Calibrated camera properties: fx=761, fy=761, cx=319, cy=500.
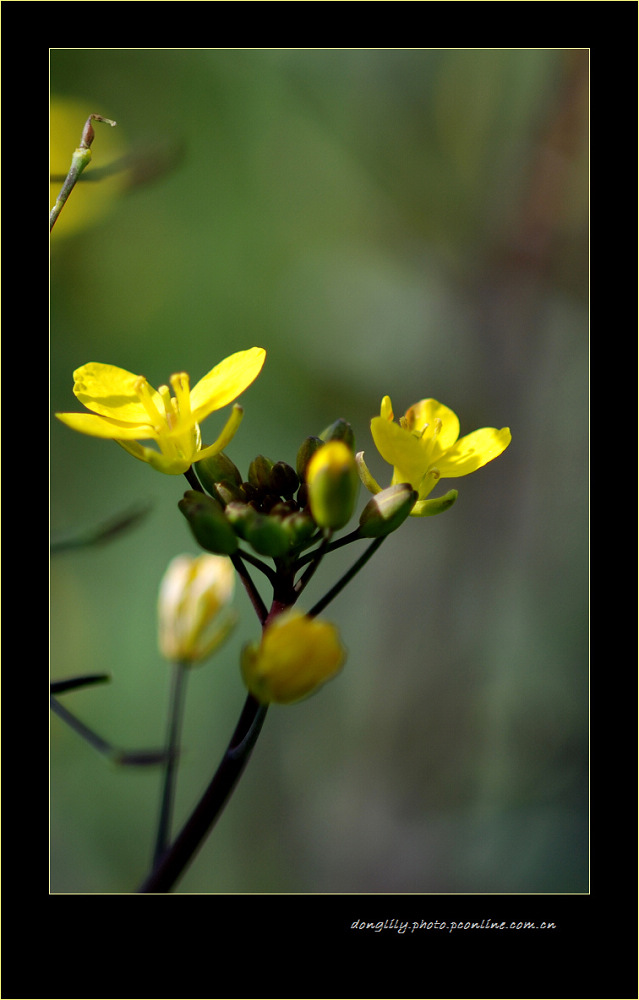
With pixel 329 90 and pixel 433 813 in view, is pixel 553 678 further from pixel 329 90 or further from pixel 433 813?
pixel 329 90

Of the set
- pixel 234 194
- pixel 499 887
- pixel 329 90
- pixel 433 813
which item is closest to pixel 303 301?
pixel 234 194

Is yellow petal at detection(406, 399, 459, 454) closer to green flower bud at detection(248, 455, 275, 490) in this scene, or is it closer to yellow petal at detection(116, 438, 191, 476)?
green flower bud at detection(248, 455, 275, 490)

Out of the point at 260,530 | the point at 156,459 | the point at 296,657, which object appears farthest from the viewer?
the point at 156,459

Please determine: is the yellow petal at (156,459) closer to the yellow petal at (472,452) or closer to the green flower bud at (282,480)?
the green flower bud at (282,480)

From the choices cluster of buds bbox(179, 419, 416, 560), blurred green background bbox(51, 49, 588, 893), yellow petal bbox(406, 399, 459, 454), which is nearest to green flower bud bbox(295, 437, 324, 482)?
cluster of buds bbox(179, 419, 416, 560)

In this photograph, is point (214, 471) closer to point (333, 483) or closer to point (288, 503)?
point (288, 503)

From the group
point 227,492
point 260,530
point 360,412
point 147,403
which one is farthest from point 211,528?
point 360,412
